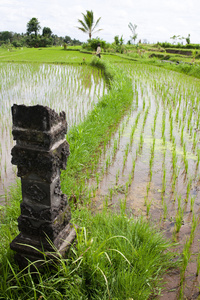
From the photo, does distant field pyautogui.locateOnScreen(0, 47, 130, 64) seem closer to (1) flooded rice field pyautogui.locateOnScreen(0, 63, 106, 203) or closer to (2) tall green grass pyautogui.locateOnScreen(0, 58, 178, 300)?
(1) flooded rice field pyautogui.locateOnScreen(0, 63, 106, 203)

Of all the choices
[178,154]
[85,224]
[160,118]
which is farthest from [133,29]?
[85,224]

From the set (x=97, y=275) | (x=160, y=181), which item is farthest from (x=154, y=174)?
(x=97, y=275)

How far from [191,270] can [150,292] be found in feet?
1.37

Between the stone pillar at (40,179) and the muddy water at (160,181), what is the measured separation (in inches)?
29.5

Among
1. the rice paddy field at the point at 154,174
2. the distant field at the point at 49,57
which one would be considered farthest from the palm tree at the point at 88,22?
the rice paddy field at the point at 154,174

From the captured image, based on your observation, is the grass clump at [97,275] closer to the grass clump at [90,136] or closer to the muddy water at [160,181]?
the muddy water at [160,181]

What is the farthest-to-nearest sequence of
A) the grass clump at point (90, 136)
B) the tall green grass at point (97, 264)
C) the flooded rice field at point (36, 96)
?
the flooded rice field at point (36, 96) → the grass clump at point (90, 136) → the tall green grass at point (97, 264)

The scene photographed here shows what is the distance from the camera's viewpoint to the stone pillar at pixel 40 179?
52.9 inches

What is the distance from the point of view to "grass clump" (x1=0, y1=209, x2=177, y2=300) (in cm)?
143

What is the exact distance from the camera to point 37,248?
5.15ft

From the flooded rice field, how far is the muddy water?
102cm

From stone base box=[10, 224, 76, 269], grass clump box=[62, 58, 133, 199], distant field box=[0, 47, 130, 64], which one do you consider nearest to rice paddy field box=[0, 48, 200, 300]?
grass clump box=[62, 58, 133, 199]

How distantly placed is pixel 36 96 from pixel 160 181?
4.39 meters

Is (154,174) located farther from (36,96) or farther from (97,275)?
(36,96)
